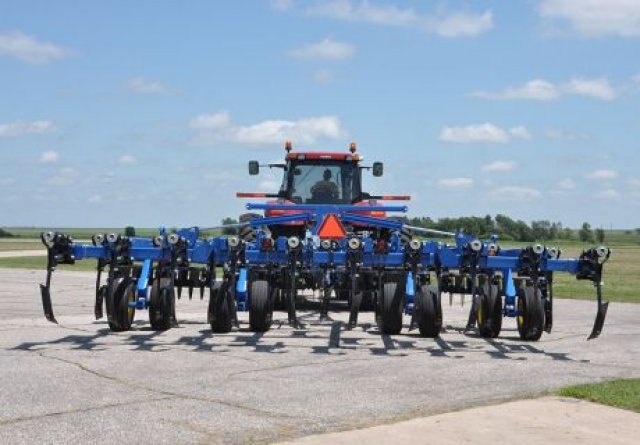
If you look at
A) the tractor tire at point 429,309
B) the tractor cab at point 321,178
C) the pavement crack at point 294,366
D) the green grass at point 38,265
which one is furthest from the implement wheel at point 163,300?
the green grass at point 38,265

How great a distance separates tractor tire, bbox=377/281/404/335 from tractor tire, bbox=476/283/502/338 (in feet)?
3.43

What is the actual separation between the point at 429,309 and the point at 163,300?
3369mm

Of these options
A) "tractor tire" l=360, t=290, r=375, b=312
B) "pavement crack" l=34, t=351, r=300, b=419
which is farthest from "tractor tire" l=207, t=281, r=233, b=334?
"tractor tire" l=360, t=290, r=375, b=312

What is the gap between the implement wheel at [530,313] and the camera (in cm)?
1124

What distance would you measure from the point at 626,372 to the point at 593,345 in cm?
254

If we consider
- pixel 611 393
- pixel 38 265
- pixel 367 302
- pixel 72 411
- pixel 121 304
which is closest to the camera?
pixel 72 411

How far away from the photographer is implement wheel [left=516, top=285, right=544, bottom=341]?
11.2 metres

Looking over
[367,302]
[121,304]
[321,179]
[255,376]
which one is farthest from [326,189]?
[255,376]

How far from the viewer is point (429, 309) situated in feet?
37.6

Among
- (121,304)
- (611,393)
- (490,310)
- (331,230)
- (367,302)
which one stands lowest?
(611,393)

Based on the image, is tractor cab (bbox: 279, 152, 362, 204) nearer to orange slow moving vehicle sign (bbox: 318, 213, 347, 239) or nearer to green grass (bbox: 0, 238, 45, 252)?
orange slow moving vehicle sign (bbox: 318, 213, 347, 239)

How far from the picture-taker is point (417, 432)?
6.26 m

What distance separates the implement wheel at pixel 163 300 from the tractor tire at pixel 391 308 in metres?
2.71

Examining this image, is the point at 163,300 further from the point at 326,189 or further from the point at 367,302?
the point at 326,189
